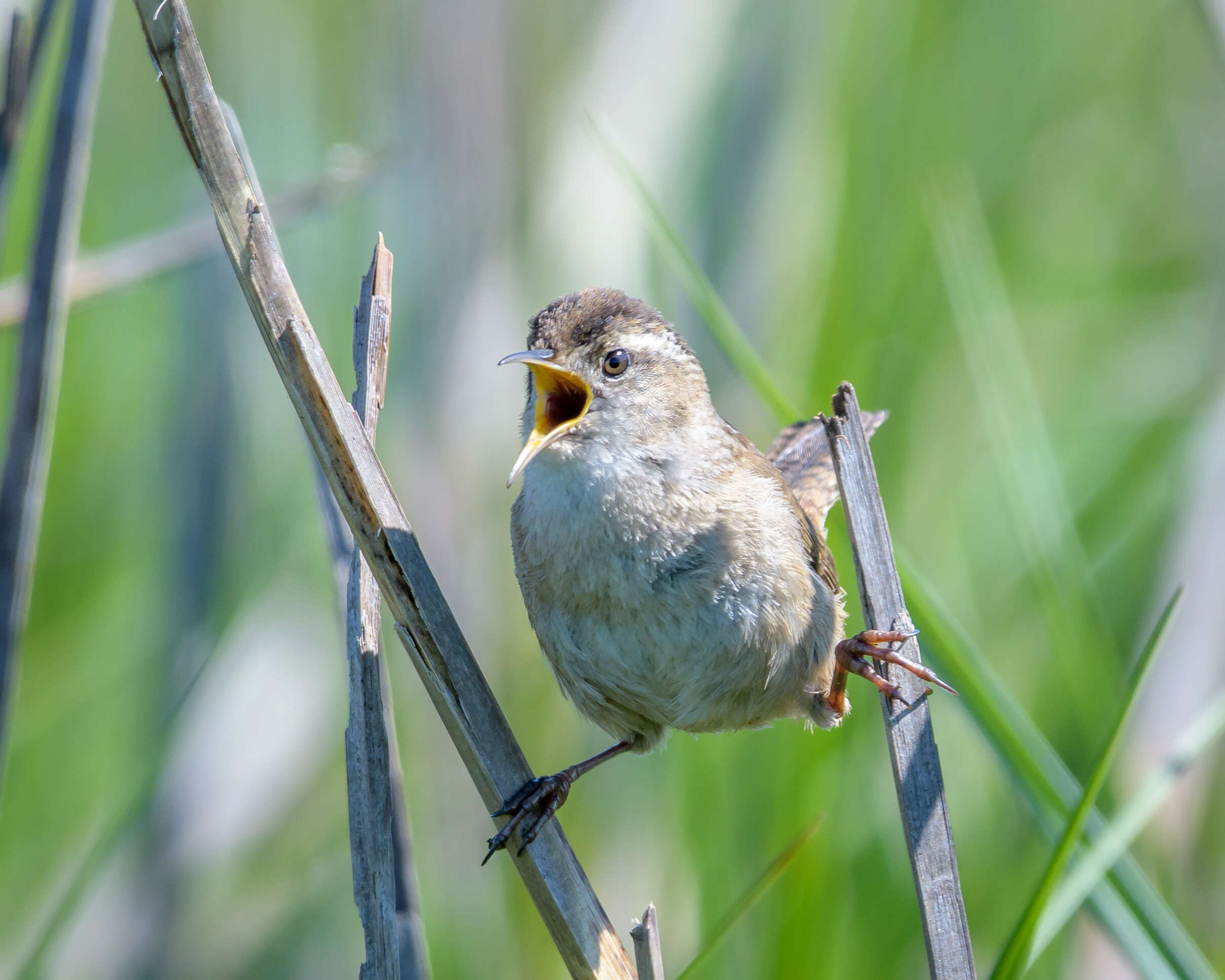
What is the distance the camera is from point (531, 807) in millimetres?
1654

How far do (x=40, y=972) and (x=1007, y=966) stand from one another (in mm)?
1588

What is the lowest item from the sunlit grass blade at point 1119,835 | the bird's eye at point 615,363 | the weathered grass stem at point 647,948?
the sunlit grass blade at point 1119,835

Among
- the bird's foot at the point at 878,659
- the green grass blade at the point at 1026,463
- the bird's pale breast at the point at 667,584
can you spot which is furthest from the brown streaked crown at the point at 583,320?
the bird's foot at the point at 878,659

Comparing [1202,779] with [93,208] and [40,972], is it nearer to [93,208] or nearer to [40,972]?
[40,972]

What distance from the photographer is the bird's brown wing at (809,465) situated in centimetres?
243

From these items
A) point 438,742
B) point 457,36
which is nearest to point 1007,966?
point 438,742

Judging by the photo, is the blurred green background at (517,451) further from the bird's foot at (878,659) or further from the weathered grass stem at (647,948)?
the weathered grass stem at (647,948)

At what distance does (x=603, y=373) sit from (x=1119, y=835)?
1.01 m

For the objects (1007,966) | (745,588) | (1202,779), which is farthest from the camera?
(1202,779)

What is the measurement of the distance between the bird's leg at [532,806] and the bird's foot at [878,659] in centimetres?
48

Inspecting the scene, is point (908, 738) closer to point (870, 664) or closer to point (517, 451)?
point (870, 664)

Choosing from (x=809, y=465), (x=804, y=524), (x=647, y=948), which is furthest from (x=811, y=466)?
(x=647, y=948)

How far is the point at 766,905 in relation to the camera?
2129 mm

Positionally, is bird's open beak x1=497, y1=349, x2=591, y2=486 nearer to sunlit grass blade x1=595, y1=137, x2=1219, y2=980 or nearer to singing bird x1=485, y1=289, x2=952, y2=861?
singing bird x1=485, y1=289, x2=952, y2=861
